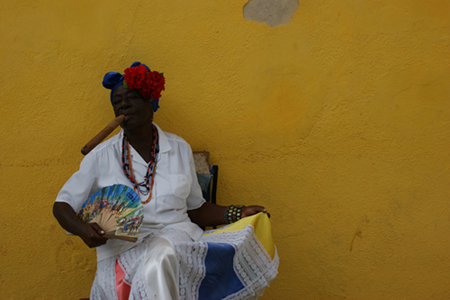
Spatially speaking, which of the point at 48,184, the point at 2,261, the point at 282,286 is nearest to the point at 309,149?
the point at 282,286

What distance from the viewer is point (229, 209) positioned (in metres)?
2.60

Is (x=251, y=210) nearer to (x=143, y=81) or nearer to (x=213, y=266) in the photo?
(x=213, y=266)

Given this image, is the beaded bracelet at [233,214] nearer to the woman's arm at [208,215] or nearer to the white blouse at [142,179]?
the woman's arm at [208,215]

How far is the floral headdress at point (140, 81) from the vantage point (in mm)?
2369

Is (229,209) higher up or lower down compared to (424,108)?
lower down

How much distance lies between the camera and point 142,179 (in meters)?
2.47

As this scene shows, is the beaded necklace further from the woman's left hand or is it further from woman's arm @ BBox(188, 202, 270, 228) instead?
the woman's left hand

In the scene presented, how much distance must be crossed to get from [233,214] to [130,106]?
95 centimetres

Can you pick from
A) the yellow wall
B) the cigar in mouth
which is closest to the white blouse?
the cigar in mouth

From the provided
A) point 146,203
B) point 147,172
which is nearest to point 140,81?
point 147,172

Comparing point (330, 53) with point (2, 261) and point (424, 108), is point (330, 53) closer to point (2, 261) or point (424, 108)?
point (424, 108)

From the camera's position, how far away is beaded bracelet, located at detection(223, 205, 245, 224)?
255 centimetres

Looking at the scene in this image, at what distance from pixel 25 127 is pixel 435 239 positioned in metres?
3.13

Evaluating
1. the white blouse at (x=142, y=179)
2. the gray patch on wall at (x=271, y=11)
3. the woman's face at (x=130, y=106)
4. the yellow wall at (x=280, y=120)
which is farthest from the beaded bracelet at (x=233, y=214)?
the gray patch on wall at (x=271, y=11)
